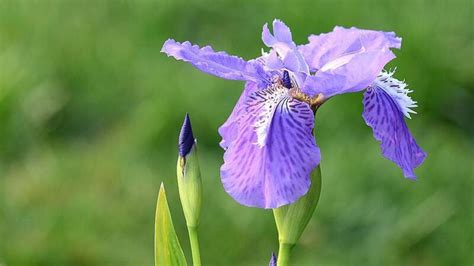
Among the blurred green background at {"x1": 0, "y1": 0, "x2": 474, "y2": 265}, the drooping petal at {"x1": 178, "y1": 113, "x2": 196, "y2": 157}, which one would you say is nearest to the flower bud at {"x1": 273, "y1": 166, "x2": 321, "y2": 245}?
the drooping petal at {"x1": 178, "y1": 113, "x2": 196, "y2": 157}

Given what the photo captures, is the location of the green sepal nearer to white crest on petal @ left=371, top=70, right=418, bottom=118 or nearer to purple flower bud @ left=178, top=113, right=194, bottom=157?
purple flower bud @ left=178, top=113, right=194, bottom=157

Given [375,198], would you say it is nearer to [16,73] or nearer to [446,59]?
[446,59]

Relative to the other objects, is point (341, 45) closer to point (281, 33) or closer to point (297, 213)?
point (281, 33)

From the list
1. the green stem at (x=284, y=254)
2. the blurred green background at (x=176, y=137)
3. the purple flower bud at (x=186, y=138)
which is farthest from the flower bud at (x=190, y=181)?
the blurred green background at (x=176, y=137)

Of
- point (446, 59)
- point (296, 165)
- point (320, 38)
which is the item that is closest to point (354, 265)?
point (446, 59)

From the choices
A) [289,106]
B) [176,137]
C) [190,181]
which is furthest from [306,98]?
[176,137]
